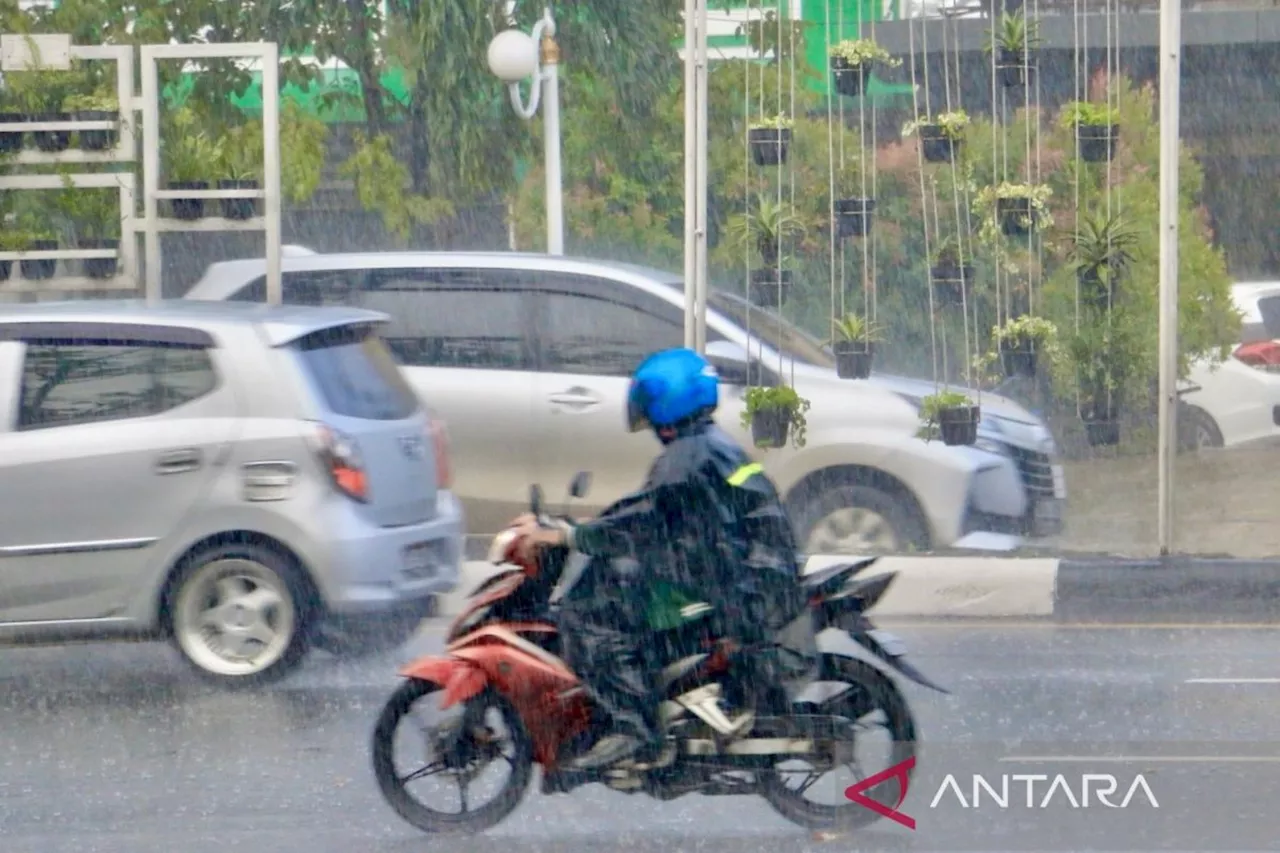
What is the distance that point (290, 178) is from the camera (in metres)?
15.8

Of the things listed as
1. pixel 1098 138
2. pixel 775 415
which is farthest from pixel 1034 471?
pixel 1098 138

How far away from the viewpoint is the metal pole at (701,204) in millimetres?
10438

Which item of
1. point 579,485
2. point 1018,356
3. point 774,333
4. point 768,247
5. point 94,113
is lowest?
point 579,485

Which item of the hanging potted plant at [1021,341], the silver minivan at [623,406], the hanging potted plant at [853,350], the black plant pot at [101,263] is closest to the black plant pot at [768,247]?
the silver minivan at [623,406]

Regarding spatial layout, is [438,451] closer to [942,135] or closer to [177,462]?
[177,462]

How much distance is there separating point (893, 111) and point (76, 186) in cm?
1018

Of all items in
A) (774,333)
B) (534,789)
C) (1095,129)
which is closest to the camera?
(534,789)

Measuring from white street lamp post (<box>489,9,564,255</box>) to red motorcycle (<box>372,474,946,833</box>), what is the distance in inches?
272

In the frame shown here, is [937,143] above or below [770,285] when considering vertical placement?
above

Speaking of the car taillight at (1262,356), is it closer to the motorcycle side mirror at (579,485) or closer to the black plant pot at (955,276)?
the black plant pot at (955,276)

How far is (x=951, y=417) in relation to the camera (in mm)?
9945

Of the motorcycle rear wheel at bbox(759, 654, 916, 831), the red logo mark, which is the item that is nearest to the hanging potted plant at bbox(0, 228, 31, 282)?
the motorcycle rear wheel at bbox(759, 654, 916, 831)

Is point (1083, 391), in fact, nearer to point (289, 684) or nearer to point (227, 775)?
point (289, 684)

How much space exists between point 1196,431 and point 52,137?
8.64 m
